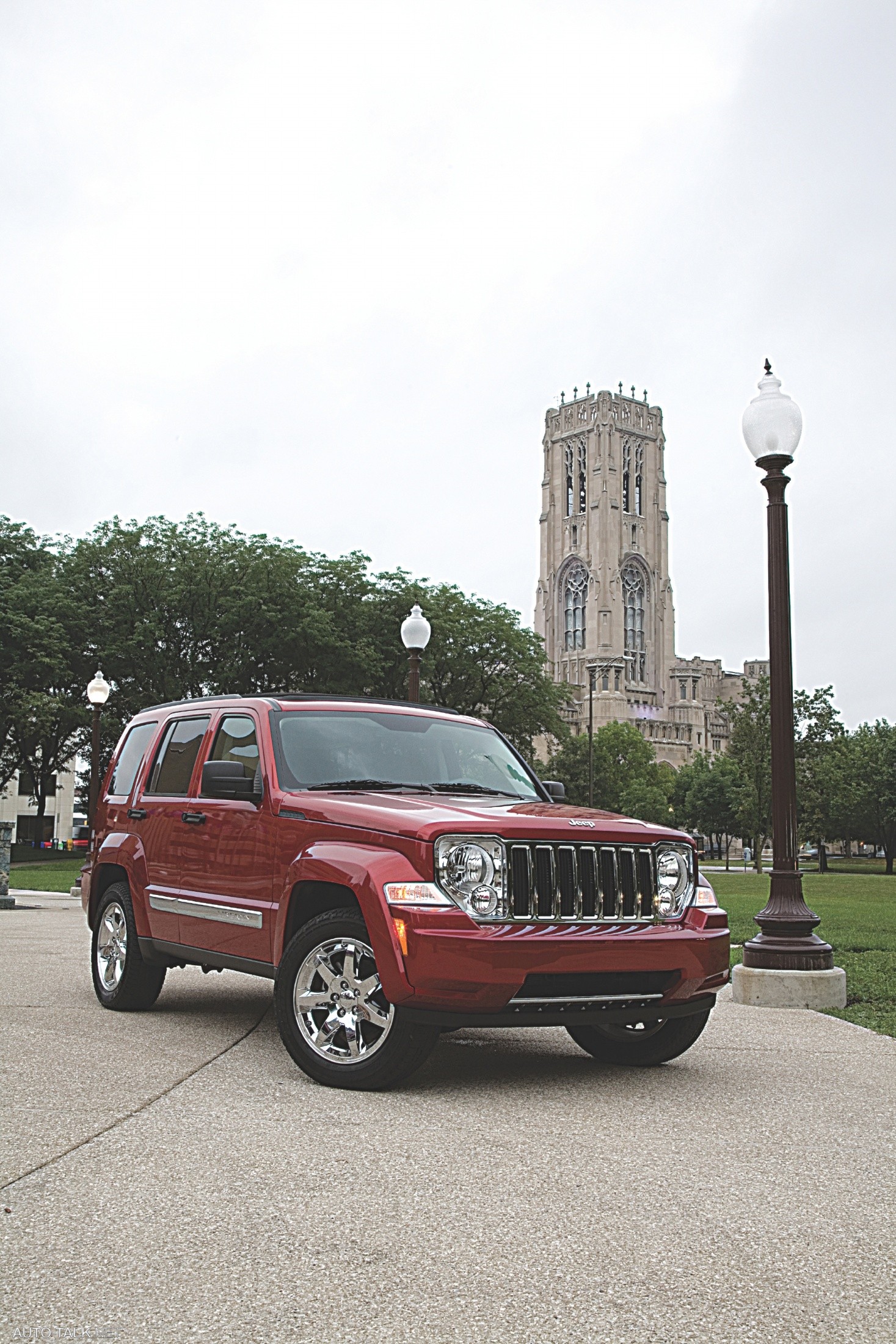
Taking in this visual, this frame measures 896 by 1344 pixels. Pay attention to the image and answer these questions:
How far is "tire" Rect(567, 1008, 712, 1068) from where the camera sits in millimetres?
6805

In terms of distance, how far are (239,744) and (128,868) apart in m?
1.42

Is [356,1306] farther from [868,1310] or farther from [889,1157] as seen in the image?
[889,1157]

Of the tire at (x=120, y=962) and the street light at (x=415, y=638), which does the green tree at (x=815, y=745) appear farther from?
the tire at (x=120, y=962)

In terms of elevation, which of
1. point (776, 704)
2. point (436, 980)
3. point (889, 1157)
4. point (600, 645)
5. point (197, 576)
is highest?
point (600, 645)

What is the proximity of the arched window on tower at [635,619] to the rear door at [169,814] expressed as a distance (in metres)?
168

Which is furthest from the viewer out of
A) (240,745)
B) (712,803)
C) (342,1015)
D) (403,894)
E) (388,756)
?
(712,803)

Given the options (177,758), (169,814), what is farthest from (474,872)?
(177,758)

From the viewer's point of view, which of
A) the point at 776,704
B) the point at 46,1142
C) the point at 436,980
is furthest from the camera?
the point at 776,704

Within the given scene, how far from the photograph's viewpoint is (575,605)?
583 ft

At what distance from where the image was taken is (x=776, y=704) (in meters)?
10.3

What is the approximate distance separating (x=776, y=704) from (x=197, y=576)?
36059 mm

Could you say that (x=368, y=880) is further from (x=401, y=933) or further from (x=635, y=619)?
(x=635, y=619)

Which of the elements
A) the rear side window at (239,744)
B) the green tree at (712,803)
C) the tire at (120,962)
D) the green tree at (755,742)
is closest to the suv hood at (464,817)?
the rear side window at (239,744)

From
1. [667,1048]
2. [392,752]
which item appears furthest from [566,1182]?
[392,752]
